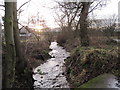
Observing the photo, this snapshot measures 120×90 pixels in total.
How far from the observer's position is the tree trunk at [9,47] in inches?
206

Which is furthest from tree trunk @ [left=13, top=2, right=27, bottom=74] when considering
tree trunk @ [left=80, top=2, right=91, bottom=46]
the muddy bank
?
tree trunk @ [left=80, top=2, right=91, bottom=46]

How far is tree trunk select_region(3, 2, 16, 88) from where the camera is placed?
523 cm

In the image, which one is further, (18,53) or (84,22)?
(84,22)

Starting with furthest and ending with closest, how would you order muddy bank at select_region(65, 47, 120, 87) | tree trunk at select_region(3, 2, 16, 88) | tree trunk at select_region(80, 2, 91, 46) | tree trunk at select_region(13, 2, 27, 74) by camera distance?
tree trunk at select_region(80, 2, 91, 46), tree trunk at select_region(13, 2, 27, 74), muddy bank at select_region(65, 47, 120, 87), tree trunk at select_region(3, 2, 16, 88)

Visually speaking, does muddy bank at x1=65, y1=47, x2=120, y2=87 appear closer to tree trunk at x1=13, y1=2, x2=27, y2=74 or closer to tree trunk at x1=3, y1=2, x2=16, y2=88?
tree trunk at x1=13, y1=2, x2=27, y2=74

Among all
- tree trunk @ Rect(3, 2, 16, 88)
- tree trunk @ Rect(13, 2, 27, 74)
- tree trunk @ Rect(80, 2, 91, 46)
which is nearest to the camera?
tree trunk @ Rect(3, 2, 16, 88)

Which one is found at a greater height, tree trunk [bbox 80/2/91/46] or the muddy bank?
tree trunk [bbox 80/2/91/46]

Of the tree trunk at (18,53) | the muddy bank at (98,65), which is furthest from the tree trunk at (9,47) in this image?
the muddy bank at (98,65)

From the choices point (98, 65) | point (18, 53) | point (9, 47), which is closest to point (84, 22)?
point (98, 65)

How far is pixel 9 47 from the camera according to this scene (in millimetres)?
5352

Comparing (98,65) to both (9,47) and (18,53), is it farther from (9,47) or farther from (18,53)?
(9,47)

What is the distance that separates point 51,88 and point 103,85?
10.4 feet

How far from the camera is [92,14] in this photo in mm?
15078

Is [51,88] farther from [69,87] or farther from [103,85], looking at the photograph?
[103,85]
